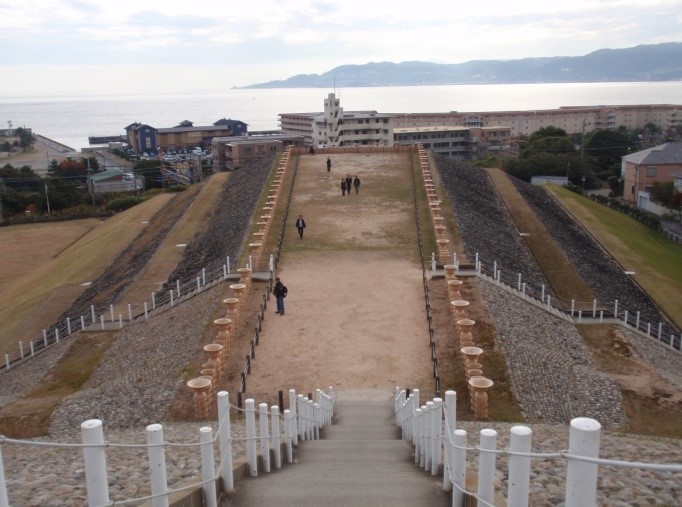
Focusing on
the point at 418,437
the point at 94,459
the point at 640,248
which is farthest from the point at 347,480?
the point at 640,248

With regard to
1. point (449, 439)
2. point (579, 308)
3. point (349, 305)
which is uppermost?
point (449, 439)

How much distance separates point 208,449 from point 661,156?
61.0 meters

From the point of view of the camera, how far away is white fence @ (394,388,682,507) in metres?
3.93

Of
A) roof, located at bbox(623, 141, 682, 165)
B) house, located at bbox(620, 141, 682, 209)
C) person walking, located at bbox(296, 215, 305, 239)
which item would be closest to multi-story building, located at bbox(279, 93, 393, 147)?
roof, located at bbox(623, 141, 682, 165)

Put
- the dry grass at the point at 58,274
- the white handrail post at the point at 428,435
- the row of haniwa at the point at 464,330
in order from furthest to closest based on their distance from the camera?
the dry grass at the point at 58,274
the row of haniwa at the point at 464,330
the white handrail post at the point at 428,435

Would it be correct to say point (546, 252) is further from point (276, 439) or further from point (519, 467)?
point (519, 467)

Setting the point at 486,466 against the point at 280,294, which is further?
the point at 280,294

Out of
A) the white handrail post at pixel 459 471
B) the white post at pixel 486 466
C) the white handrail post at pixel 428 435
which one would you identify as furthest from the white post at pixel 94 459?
the white handrail post at pixel 428 435

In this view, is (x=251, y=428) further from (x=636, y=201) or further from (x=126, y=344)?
(x=636, y=201)

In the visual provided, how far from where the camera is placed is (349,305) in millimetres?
20078

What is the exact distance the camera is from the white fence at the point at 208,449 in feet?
16.1

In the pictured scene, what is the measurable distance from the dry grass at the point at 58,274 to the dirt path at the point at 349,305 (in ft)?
34.7

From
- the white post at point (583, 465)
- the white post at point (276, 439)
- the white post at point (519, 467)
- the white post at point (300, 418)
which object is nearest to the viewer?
the white post at point (583, 465)

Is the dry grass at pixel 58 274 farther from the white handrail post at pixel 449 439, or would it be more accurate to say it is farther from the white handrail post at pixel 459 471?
the white handrail post at pixel 459 471
